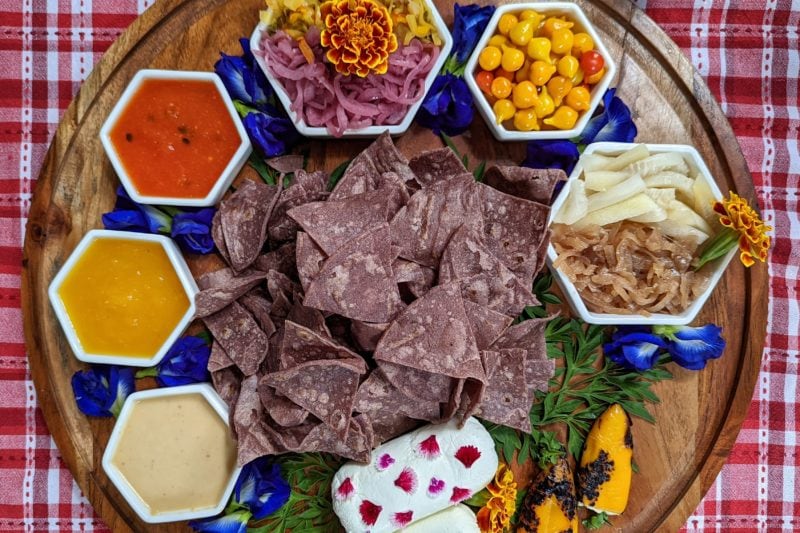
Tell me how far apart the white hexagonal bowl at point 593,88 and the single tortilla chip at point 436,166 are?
0.68ft

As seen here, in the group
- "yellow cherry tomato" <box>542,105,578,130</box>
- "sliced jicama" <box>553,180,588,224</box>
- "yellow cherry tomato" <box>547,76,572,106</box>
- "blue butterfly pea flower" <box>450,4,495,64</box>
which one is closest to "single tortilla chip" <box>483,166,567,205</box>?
"sliced jicama" <box>553,180,588,224</box>

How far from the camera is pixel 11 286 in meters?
2.65

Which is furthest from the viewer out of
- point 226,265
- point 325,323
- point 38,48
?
point 38,48

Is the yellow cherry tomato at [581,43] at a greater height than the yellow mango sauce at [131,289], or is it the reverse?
the yellow cherry tomato at [581,43]

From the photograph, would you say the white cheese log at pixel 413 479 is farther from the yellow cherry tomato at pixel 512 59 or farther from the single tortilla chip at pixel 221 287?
the yellow cherry tomato at pixel 512 59

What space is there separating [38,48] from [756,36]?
10.3 ft

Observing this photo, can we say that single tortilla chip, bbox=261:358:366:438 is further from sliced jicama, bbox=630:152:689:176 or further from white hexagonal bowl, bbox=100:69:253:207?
sliced jicama, bbox=630:152:689:176

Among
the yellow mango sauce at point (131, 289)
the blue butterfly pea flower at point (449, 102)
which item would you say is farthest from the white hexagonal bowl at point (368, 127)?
the yellow mango sauce at point (131, 289)

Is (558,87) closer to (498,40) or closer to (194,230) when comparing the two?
(498,40)

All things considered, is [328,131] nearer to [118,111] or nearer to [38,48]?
[118,111]

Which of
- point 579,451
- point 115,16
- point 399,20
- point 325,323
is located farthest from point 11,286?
point 579,451

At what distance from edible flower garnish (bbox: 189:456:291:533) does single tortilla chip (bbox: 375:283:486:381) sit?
0.72 metres

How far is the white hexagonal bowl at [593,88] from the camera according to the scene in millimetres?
2297

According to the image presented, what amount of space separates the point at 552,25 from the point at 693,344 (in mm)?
1351
